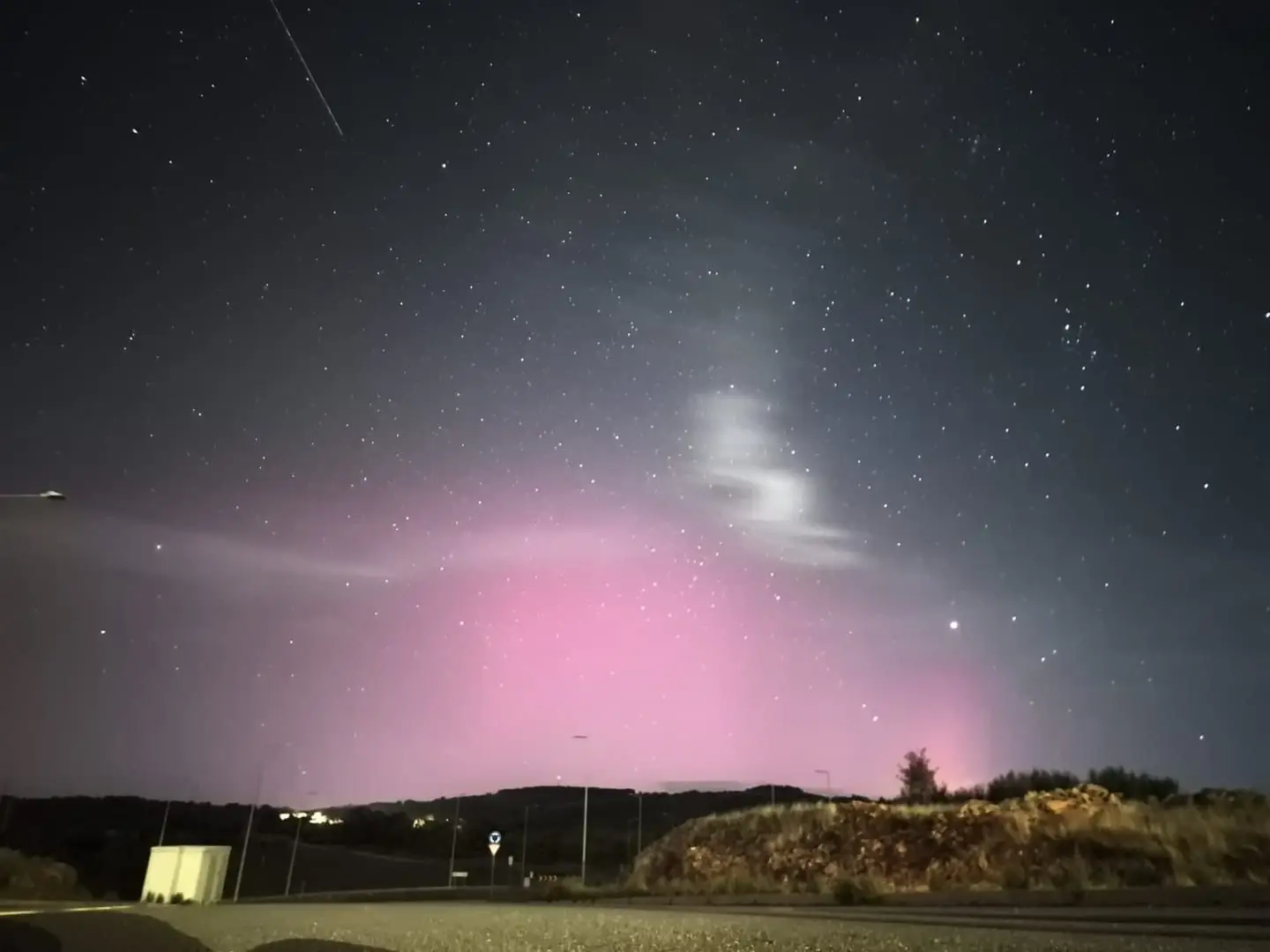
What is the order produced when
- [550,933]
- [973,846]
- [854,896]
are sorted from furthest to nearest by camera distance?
[973,846] → [854,896] → [550,933]

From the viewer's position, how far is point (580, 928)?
9.51 meters

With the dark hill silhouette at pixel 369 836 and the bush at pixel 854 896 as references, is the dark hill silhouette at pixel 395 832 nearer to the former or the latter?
the dark hill silhouette at pixel 369 836

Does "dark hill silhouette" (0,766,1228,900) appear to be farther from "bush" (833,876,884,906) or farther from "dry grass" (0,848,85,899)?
"bush" (833,876,884,906)

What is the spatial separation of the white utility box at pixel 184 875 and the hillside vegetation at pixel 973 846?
1676 centimetres

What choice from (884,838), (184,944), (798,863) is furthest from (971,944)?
(798,863)

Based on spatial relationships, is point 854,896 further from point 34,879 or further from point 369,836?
point 369,836

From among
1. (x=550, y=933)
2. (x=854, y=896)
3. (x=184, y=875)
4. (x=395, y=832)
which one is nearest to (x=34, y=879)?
(x=184, y=875)

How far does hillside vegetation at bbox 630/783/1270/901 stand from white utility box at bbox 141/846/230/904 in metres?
16.8

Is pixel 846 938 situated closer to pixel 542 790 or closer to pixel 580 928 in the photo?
pixel 580 928

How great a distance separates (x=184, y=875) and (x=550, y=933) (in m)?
20.1

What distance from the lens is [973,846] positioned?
32531 mm

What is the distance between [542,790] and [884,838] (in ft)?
536

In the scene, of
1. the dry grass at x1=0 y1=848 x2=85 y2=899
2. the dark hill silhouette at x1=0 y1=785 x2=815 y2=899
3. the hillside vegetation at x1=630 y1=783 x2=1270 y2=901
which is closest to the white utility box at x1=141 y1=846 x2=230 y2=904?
the dry grass at x1=0 y1=848 x2=85 y2=899

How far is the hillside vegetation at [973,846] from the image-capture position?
72.5 ft
